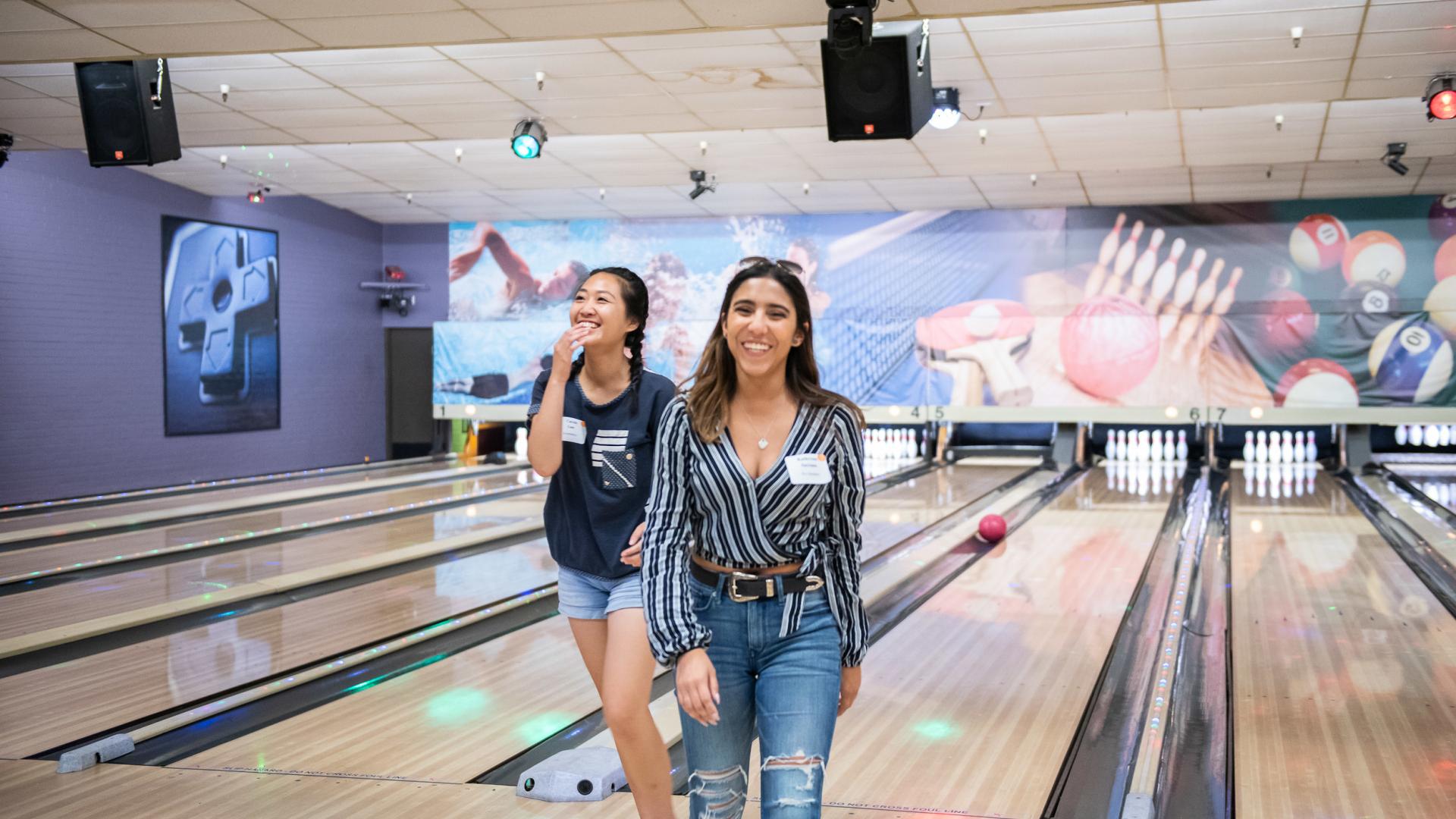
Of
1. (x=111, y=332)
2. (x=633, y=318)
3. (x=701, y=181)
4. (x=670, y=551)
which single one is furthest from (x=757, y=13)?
(x=111, y=332)

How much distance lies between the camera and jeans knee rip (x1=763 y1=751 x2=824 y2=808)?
1722mm

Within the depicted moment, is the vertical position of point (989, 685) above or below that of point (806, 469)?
below

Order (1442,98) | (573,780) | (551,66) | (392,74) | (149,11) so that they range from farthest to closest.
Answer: (392,74), (551,66), (1442,98), (149,11), (573,780)

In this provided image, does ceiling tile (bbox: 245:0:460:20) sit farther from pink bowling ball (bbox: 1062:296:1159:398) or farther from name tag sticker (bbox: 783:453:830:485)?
pink bowling ball (bbox: 1062:296:1159:398)

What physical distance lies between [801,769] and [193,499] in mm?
8224

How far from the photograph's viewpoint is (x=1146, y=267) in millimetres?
11453

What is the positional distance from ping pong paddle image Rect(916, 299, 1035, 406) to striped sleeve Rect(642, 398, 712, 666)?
32.8 ft

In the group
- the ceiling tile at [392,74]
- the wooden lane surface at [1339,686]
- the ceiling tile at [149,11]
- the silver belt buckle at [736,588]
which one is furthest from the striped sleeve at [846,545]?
the ceiling tile at [392,74]

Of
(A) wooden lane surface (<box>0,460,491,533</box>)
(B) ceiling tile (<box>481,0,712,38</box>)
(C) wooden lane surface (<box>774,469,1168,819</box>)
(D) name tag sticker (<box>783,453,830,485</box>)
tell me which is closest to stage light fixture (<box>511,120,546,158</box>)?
(B) ceiling tile (<box>481,0,712,38</box>)

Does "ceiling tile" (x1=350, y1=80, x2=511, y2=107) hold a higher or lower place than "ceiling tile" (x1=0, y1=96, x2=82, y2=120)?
higher

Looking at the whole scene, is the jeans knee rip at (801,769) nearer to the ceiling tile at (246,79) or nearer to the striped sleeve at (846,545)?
the striped sleeve at (846,545)

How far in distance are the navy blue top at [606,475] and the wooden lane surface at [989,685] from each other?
876 mm

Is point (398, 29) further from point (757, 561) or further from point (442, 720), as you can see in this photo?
point (757, 561)

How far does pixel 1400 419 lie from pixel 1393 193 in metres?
1.99
